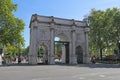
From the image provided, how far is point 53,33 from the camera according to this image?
53.9 meters

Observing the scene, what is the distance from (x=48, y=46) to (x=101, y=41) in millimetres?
20147

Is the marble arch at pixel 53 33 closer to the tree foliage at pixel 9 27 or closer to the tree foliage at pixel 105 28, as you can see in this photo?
the tree foliage at pixel 9 27

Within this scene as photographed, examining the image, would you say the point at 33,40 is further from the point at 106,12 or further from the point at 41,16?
the point at 106,12

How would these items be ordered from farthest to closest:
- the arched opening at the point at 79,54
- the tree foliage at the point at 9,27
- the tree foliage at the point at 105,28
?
the tree foliage at the point at 105,28
the arched opening at the point at 79,54
the tree foliage at the point at 9,27

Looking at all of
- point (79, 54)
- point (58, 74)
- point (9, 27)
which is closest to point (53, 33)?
point (79, 54)

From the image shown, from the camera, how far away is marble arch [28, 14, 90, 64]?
52094 millimetres

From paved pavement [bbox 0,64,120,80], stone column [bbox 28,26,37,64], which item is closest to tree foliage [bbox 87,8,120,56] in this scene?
stone column [bbox 28,26,37,64]

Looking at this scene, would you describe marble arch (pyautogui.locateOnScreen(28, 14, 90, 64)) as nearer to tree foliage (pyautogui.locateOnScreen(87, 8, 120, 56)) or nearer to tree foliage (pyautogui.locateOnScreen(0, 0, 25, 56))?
tree foliage (pyautogui.locateOnScreen(0, 0, 25, 56))

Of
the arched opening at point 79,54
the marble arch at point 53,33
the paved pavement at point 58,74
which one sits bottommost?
the paved pavement at point 58,74

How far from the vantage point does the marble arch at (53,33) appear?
52.1m

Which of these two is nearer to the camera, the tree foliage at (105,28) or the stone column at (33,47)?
the stone column at (33,47)

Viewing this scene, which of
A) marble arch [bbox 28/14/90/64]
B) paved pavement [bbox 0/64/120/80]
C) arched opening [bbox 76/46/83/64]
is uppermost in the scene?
marble arch [bbox 28/14/90/64]

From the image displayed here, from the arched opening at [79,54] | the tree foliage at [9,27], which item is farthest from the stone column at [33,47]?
the arched opening at [79,54]

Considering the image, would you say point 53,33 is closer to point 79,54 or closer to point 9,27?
point 79,54
